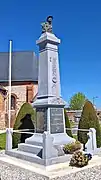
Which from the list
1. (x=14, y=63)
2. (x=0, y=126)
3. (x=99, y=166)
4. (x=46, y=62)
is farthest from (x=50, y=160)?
(x=14, y=63)

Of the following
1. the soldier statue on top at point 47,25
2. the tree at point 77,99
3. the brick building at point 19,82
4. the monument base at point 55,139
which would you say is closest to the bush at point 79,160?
the monument base at point 55,139

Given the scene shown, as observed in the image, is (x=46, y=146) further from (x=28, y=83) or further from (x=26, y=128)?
(x=28, y=83)

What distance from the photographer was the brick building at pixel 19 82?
25.9m

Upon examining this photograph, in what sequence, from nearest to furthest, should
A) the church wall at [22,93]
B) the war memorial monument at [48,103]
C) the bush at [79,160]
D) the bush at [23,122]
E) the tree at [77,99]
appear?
the bush at [79,160], the war memorial monument at [48,103], the bush at [23,122], the church wall at [22,93], the tree at [77,99]

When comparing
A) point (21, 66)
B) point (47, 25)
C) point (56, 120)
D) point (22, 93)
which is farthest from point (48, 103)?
point (21, 66)

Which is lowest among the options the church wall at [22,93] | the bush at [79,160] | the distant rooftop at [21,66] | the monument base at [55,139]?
the bush at [79,160]

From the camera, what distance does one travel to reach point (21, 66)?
29.0 meters

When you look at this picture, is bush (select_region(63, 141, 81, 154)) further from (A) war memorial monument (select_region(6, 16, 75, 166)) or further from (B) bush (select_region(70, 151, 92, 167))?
(B) bush (select_region(70, 151, 92, 167))

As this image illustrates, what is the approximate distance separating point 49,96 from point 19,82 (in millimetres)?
20155

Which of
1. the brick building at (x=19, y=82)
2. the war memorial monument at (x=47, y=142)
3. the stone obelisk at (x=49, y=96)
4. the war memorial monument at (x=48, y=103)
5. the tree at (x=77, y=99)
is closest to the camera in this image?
the war memorial monument at (x=47, y=142)

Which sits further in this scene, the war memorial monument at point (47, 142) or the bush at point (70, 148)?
the bush at point (70, 148)

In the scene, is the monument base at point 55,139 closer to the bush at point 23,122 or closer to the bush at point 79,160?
the bush at point 79,160

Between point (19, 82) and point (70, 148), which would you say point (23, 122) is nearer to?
point (70, 148)

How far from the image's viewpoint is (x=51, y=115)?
758cm
